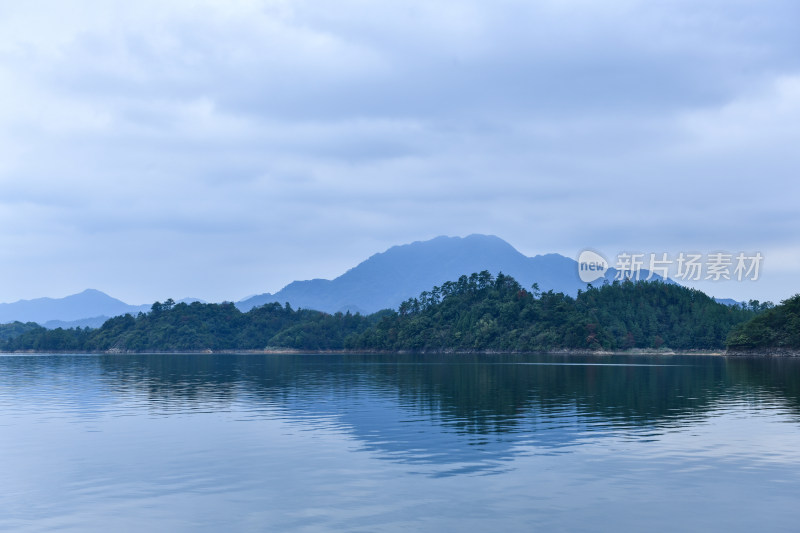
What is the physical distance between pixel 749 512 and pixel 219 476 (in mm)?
22712

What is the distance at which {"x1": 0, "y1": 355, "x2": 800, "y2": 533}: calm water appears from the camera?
86.2ft

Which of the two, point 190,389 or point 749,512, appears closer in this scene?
point 749,512

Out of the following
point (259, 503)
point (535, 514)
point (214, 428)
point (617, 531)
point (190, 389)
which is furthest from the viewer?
point (190, 389)

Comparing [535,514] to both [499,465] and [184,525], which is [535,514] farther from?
[184,525]

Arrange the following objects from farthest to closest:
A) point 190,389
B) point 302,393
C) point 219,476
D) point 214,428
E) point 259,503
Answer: point 190,389
point 302,393
point 214,428
point 219,476
point 259,503

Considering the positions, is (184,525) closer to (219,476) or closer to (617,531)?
(219,476)

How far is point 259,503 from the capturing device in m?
28.6

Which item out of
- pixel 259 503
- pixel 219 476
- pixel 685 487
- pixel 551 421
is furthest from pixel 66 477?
pixel 551 421

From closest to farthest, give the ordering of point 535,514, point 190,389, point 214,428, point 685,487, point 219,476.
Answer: point 535,514 < point 685,487 < point 219,476 < point 214,428 < point 190,389

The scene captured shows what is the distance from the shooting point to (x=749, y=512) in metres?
26.5

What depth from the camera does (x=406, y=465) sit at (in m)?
35.8

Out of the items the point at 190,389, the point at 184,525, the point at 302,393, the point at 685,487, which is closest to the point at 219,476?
the point at 184,525

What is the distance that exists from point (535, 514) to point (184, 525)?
12.6 metres

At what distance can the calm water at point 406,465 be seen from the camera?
86.2 feet
